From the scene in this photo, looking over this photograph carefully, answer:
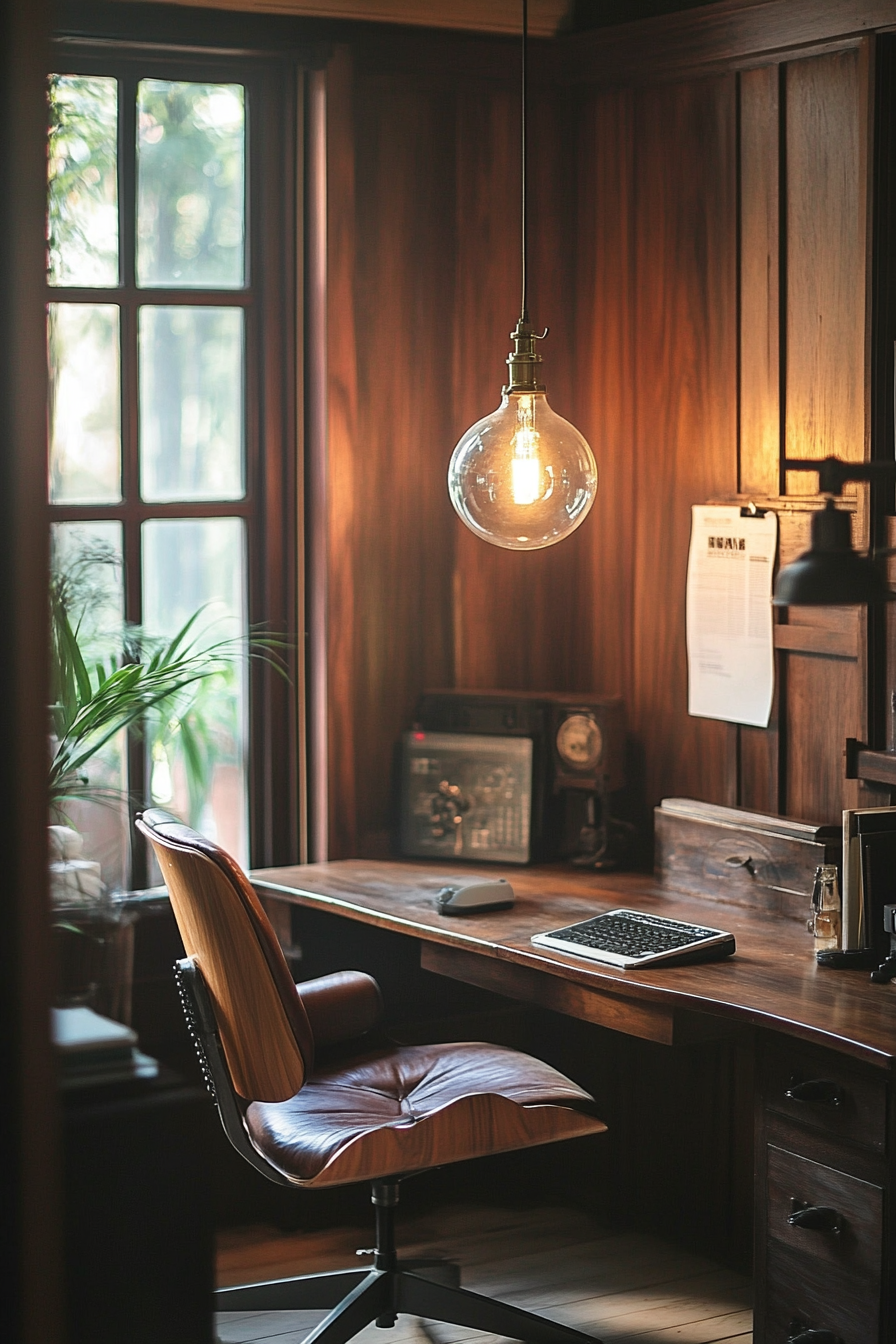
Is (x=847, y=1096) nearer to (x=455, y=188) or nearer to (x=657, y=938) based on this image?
(x=657, y=938)

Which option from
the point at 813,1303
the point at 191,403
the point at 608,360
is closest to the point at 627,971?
the point at 813,1303

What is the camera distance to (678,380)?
3205 millimetres

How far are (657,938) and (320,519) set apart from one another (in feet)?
4.16

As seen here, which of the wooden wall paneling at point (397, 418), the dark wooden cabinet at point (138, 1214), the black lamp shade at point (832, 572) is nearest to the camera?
the dark wooden cabinet at point (138, 1214)

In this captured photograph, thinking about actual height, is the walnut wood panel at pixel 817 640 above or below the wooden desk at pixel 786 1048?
above

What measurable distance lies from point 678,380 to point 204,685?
1248 mm

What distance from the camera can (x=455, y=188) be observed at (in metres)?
3.32

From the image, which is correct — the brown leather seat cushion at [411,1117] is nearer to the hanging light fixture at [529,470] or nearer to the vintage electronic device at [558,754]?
the vintage electronic device at [558,754]

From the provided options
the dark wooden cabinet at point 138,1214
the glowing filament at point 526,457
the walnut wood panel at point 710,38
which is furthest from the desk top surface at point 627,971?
the walnut wood panel at point 710,38

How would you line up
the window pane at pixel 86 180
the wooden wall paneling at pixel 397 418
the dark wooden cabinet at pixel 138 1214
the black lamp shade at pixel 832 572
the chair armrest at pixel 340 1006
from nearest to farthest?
the dark wooden cabinet at pixel 138 1214
the black lamp shade at pixel 832 572
the chair armrest at pixel 340 1006
the window pane at pixel 86 180
the wooden wall paneling at pixel 397 418

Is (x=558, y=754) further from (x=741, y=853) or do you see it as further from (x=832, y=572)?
(x=832, y=572)

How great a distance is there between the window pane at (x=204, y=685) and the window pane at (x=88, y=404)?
0.16 meters

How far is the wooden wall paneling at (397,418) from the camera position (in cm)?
327

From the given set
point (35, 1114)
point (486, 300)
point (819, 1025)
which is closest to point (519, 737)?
point (486, 300)
